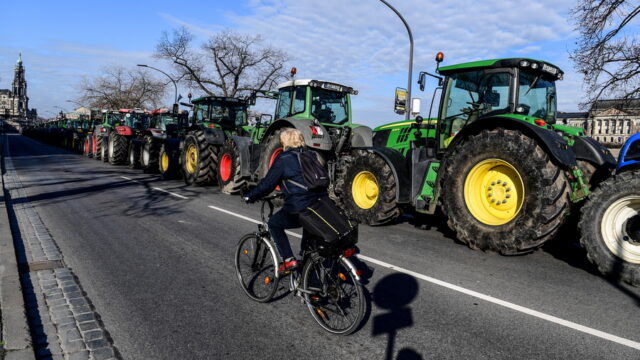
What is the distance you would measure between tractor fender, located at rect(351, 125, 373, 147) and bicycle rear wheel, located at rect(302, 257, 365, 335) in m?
5.79

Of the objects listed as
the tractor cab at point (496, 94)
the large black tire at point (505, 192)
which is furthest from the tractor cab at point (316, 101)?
the large black tire at point (505, 192)

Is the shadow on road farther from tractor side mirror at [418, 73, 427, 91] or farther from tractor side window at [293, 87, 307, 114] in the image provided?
tractor side window at [293, 87, 307, 114]

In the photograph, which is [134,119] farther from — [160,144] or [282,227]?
[282,227]

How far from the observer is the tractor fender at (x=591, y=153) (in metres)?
5.83

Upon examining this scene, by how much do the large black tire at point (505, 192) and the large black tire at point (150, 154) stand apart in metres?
12.5

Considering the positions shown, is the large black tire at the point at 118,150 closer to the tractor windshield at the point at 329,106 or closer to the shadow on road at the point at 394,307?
the tractor windshield at the point at 329,106

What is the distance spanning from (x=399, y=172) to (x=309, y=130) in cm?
234

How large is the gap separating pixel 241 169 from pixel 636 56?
17.1 m

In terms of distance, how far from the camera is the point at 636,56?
59.0 ft

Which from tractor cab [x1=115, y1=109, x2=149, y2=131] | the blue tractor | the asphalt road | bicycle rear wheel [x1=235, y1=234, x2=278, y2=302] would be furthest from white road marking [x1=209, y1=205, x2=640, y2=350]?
tractor cab [x1=115, y1=109, x2=149, y2=131]

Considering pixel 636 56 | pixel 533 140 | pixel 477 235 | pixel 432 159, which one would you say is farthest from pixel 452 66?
pixel 636 56

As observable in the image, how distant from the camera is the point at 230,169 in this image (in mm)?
11594

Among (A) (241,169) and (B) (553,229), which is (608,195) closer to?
(B) (553,229)

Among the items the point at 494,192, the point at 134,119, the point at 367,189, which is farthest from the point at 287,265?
the point at 134,119
